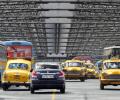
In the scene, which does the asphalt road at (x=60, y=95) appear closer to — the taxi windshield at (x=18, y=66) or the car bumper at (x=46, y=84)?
the car bumper at (x=46, y=84)

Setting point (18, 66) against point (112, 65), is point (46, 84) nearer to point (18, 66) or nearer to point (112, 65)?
point (18, 66)

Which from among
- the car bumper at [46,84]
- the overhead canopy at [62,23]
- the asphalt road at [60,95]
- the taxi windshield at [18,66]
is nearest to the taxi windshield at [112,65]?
the asphalt road at [60,95]

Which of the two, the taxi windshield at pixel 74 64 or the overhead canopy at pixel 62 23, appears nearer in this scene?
the taxi windshield at pixel 74 64

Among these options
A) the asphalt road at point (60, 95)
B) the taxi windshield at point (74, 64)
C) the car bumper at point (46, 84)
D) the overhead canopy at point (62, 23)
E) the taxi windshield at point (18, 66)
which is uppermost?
the overhead canopy at point (62, 23)

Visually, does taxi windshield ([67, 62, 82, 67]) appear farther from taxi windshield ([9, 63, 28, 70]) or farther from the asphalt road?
the asphalt road

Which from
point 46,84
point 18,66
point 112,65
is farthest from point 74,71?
point 46,84

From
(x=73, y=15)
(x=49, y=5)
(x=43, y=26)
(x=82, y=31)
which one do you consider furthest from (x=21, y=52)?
(x=82, y=31)

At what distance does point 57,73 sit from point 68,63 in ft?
80.5

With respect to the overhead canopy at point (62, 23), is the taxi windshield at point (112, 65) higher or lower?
lower

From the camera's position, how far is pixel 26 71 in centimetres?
2936

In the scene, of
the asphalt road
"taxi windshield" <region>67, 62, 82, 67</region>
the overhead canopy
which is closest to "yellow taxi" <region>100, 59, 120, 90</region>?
the asphalt road

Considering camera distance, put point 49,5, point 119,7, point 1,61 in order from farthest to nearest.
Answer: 1. point 119,7
2. point 49,5
3. point 1,61

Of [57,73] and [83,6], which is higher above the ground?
[83,6]

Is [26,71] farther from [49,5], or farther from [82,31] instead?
[82,31]
